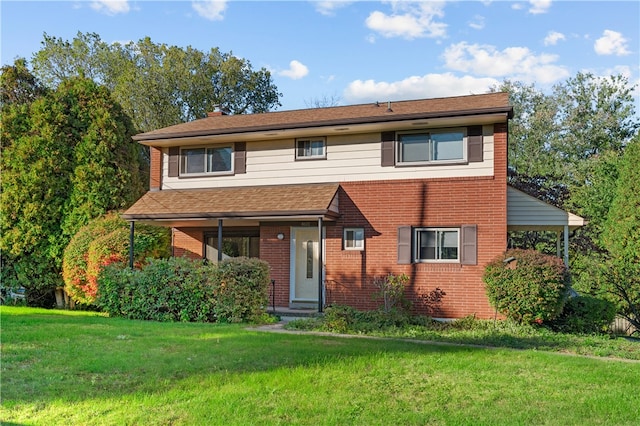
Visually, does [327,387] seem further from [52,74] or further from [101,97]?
[52,74]

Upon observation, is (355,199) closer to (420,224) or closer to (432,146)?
(420,224)

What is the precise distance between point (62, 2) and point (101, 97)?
23.4ft

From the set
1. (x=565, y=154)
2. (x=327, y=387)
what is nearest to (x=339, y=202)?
(x=327, y=387)

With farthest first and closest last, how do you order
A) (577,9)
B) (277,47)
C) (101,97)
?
(101,97)
(277,47)
(577,9)

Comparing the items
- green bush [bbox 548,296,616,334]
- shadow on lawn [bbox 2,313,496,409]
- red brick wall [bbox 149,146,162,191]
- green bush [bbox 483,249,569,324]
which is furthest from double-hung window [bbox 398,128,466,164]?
red brick wall [bbox 149,146,162,191]

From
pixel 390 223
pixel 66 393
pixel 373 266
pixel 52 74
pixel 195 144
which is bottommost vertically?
pixel 66 393

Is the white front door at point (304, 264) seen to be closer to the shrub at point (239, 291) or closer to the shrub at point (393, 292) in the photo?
the shrub at point (393, 292)

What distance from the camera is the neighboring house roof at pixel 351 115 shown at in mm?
13977

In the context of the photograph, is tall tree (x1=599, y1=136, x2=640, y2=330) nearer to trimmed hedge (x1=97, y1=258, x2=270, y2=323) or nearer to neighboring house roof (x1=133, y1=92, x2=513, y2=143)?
neighboring house roof (x1=133, y1=92, x2=513, y2=143)

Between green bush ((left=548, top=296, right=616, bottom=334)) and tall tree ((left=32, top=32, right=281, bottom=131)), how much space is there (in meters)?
24.2

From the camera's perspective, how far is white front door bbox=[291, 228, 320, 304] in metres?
15.9

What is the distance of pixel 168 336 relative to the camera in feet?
33.0

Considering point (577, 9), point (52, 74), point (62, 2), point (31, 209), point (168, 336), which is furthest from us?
point (52, 74)

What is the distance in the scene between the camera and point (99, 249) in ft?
52.2
